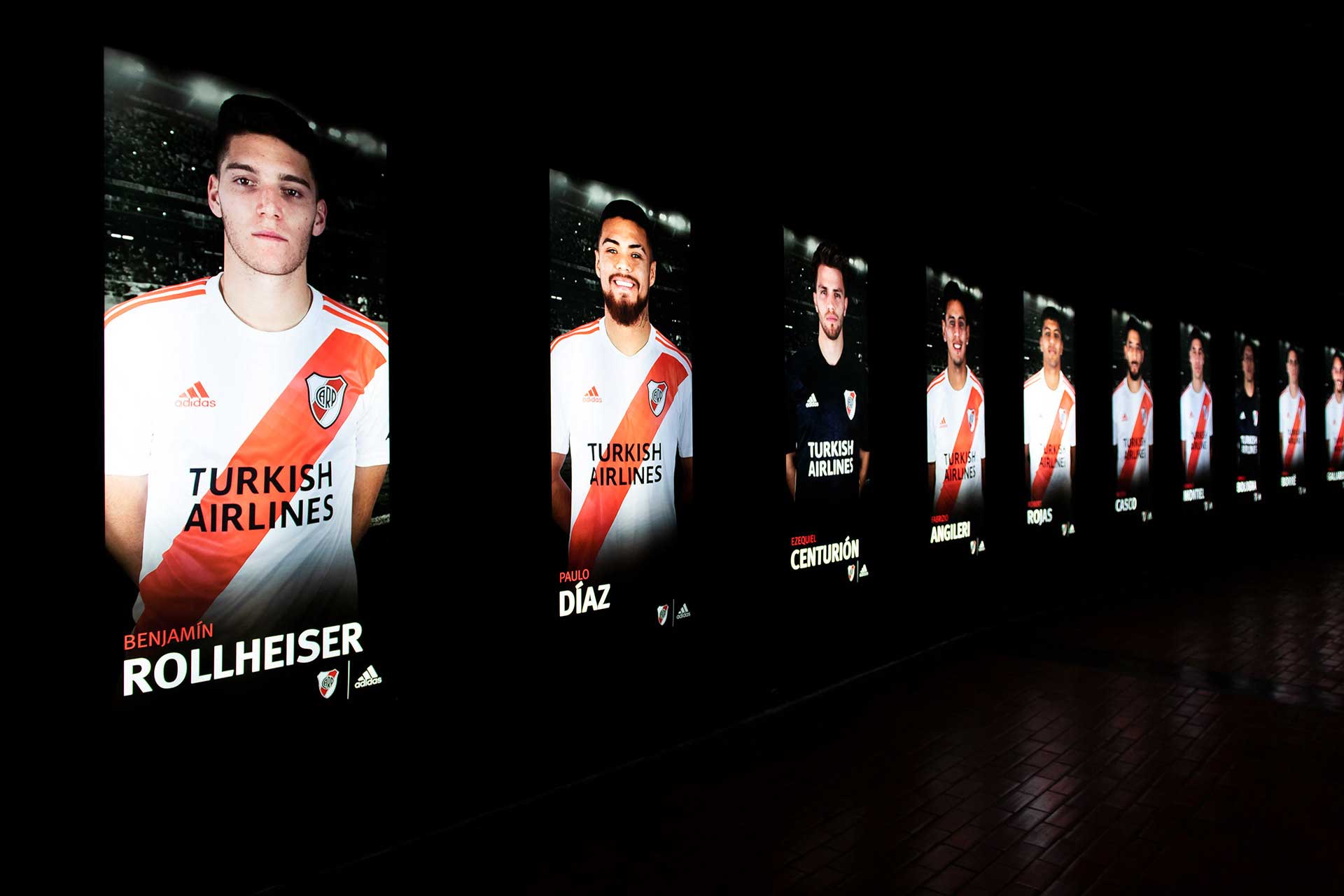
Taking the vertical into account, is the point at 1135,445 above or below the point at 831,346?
below

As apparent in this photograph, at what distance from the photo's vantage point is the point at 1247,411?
908cm

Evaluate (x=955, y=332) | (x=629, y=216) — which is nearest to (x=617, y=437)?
(x=629, y=216)

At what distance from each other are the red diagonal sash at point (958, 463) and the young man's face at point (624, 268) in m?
2.61

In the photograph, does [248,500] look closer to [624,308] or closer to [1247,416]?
[624,308]

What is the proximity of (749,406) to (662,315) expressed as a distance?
0.69 meters

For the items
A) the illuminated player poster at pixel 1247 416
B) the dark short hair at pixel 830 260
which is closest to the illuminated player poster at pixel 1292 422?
the illuminated player poster at pixel 1247 416

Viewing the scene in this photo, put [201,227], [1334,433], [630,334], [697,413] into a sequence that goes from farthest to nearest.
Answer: [1334,433]
[697,413]
[630,334]
[201,227]

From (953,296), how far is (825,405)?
1.62 meters

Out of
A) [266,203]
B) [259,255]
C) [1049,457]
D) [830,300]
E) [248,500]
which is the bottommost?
[248,500]

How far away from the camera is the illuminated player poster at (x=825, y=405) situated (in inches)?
169

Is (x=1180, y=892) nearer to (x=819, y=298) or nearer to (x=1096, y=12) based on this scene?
(x=819, y=298)

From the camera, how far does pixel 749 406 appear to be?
4.08m

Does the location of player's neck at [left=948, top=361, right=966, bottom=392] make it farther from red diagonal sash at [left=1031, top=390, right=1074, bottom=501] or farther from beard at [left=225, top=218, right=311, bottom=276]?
beard at [left=225, top=218, right=311, bottom=276]

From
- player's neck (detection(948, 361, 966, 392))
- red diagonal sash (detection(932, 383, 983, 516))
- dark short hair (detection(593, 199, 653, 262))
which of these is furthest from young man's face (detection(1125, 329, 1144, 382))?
dark short hair (detection(593, 199, 653, 262))
